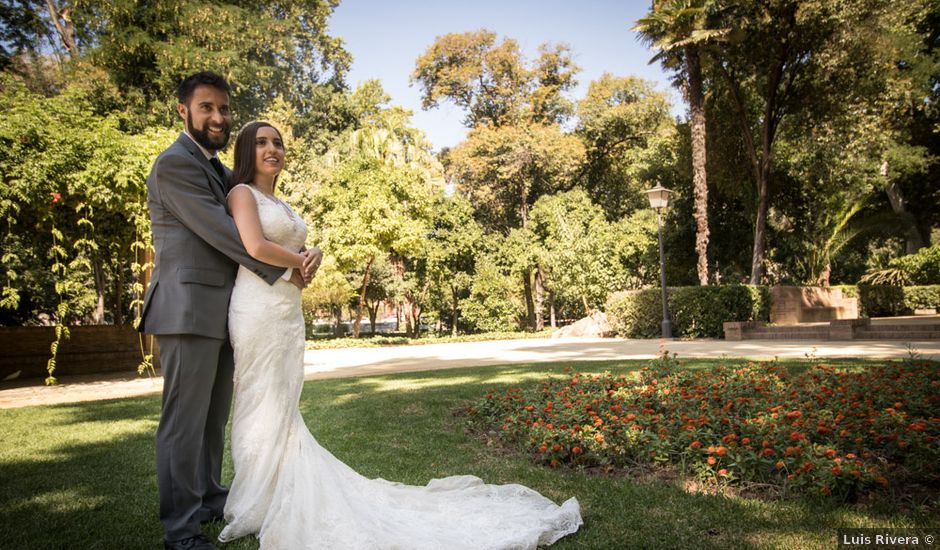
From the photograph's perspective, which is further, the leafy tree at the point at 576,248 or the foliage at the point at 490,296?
the foliage at the point at 490,296

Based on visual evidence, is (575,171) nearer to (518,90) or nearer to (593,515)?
(518,90)

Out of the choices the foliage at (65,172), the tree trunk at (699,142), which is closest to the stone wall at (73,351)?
the foliage at (65,172)

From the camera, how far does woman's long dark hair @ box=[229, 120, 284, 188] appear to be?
3.19m

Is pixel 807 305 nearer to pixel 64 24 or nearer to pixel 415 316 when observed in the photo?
pixel 415 316

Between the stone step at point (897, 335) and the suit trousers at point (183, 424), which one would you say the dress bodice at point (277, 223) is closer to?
the suit trousers at point (183, 424)

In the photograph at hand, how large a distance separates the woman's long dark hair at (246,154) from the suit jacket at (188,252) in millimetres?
213

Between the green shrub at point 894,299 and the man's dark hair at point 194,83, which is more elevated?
the man's dark hair at point 194,83

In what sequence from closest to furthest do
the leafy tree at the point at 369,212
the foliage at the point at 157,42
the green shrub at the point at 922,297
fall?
1. the foliage at the point at 157,42
2. the leafy tree at the point at 369,212
3. the green shrub at the point at 922,297

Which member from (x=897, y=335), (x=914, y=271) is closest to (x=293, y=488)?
(x=897, y=335)

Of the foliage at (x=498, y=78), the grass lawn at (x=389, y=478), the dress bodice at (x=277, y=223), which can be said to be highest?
the foliage at (x=498, y=78)

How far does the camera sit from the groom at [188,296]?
2832mm

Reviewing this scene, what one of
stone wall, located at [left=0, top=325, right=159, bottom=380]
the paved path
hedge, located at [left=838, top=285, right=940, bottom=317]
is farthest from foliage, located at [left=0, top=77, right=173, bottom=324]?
hedge, located at [left=838, top=285, right=940, bottom=317]

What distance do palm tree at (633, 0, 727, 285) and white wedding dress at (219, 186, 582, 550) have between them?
59.8 feet

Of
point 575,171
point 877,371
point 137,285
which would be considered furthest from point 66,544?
point 575,171
